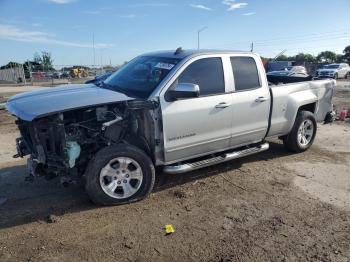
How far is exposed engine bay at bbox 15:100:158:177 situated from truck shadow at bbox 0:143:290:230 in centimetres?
44

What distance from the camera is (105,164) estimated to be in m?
4.23

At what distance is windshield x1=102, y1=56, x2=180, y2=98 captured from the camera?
4746mm

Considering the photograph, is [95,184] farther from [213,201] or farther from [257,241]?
[257,241]

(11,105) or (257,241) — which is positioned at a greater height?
(11,105)

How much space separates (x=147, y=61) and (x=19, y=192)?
8.78ft

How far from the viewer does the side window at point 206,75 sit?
4845 mm

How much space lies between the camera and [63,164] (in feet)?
13.6

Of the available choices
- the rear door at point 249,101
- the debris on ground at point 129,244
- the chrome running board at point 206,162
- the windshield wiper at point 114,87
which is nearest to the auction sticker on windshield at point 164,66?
the windshield wiper at point 114,87

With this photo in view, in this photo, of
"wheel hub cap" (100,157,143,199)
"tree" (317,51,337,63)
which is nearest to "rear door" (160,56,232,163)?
"wheel hub cap" (100,157,143,199)

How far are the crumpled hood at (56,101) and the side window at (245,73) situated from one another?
6.13 feet

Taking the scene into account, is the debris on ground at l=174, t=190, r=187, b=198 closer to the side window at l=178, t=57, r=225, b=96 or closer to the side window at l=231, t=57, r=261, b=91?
the side window at l=178, t=57, r=225, b=96

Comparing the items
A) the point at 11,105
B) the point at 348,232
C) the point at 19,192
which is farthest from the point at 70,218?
the point at 348,232

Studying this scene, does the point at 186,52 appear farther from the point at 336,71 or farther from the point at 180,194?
the point at 336,71

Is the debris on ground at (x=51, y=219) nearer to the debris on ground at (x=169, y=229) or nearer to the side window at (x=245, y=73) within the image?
the debris on ground at (x=169, y=229)
